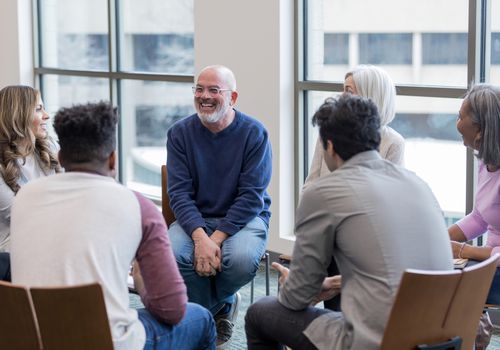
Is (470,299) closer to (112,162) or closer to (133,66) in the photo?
(112,162)

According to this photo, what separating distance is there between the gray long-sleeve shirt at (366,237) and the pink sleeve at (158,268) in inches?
14.5

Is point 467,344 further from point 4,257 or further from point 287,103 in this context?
point 287,103

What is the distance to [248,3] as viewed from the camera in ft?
17.9

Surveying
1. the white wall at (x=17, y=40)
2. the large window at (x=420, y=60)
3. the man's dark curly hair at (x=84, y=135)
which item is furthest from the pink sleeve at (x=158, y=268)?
the white wall at (x=17, y=40)

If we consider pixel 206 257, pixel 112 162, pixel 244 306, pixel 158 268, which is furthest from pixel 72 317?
pixel 244 306

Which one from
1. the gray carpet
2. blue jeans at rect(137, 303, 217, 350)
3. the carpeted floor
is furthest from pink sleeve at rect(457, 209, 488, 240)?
blue jeans at rect(137, 303, 217, 350)

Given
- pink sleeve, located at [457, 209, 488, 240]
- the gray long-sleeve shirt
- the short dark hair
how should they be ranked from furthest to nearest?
pink sleeve, located at [457, 209, 488, 240] < the short dark hair < the gray long-sleeve shirt

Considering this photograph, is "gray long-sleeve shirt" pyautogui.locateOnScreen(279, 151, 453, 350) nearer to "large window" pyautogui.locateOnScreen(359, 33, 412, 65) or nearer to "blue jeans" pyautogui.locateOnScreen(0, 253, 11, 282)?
"blue jeans" pyautogui.locateOnScreen(0, 253, 11, 282)

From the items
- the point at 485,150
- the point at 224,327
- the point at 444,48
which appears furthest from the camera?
the point at 444,48

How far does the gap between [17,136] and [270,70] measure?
6.52 ft

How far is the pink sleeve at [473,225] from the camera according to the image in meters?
3.67

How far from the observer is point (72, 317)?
2398mm

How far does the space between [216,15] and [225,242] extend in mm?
2163

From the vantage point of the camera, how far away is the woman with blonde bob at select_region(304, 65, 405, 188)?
3.70 m
